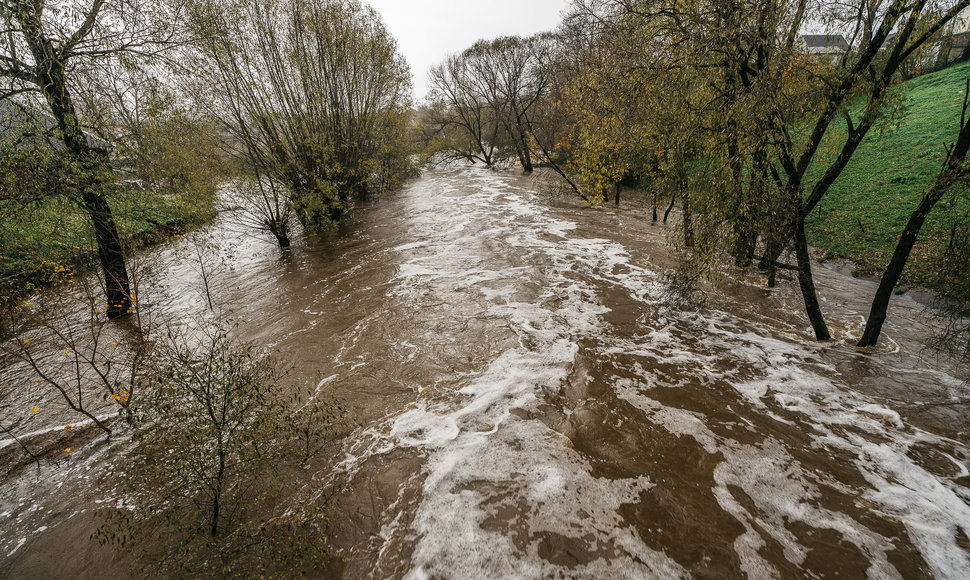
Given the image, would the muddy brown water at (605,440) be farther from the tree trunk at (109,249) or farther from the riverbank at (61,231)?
the riverbank at (61,231)

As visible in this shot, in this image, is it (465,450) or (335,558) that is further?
(465,450)

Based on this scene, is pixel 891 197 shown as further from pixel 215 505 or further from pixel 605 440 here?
pixel 215 505

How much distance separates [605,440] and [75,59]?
13636 millimetres

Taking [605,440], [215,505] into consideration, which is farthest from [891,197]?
[215,505]

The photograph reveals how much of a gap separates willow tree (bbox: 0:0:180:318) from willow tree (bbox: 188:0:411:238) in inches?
63.5

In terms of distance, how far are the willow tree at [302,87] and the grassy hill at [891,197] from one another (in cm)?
1853

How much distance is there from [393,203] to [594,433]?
73.7 feet

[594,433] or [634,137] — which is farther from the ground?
[634,137]

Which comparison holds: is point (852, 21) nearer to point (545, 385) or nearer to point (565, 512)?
point (545, 385)

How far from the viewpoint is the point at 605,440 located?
5.09 m

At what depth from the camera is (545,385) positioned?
627 cm

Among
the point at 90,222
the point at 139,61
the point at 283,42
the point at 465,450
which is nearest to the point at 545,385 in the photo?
the point at 465,450

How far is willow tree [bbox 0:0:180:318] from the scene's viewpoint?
22.8 feet

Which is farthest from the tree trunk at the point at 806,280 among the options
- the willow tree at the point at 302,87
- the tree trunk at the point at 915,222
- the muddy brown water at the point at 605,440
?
the willow tree at the point at 302,87
